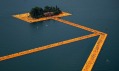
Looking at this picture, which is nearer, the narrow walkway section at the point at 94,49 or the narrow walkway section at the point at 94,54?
the narrow walkway section at the point at 94,54

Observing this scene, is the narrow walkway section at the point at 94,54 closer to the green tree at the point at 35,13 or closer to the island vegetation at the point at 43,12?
the island vegetation at the point at 43,12

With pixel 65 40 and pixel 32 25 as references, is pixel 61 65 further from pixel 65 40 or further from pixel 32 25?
pixel 32 25

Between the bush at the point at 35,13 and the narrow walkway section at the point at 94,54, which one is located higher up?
the bush at the point at 35,13

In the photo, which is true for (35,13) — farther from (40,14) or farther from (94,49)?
(94,49)

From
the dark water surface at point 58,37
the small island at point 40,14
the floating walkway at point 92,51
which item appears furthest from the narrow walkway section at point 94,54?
the small island at point 40,14

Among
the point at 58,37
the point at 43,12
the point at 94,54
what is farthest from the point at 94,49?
the point at 43,12

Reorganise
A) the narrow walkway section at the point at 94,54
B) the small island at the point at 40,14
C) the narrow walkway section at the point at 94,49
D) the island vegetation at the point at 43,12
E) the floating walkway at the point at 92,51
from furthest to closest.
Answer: the island vegetation at the point at 43,12, the small island at the point at 40,14, the floating walkway at the point at 92,51, the narrow walkway section at the point at 94,49, the narrow walkway section at the point at 94,54
